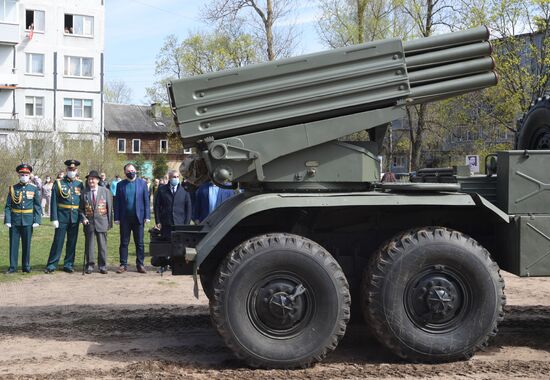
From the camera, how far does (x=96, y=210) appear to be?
1309 cm

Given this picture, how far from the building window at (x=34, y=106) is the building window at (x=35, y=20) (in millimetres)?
4834

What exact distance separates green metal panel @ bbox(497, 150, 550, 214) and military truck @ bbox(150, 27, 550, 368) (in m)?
0.01

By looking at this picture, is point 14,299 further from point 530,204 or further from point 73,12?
point 73,12

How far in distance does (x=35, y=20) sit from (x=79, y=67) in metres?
4.37

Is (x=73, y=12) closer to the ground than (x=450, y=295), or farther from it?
farther from it

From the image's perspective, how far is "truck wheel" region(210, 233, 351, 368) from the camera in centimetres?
620

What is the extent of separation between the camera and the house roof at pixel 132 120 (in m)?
67.2

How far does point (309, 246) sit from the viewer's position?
6254 mm

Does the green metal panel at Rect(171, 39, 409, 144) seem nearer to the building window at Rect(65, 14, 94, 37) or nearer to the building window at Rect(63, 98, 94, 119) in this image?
the building window at Rect(63, 98, 94, 119)

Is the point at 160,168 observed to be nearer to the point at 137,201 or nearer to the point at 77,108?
the point at 77,108

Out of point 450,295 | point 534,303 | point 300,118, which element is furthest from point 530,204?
point 534,303

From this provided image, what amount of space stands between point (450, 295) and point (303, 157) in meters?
1.82

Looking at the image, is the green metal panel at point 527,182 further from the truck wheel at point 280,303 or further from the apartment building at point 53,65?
the apartment building at point 53,65

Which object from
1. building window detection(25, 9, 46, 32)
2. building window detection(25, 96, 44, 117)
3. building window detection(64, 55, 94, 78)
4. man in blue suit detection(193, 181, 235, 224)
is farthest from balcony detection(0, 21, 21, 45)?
man in blue suit detection(193, 181, 235, 224)
